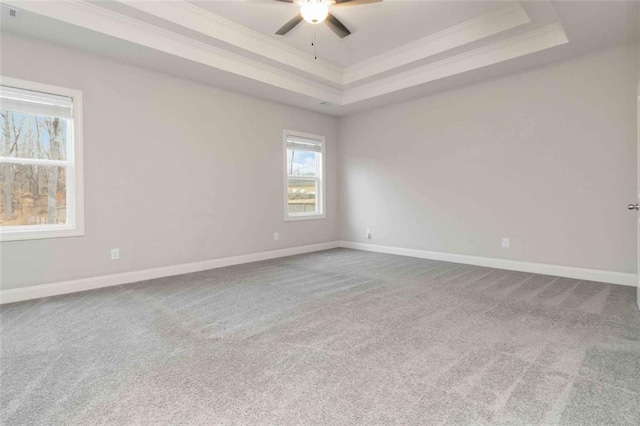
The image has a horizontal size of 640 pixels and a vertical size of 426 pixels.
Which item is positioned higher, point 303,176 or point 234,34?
point 234,34

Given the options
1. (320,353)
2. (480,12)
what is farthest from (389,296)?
(480,12)

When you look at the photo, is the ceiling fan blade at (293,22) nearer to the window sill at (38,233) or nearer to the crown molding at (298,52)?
the crown molding at (298,52)

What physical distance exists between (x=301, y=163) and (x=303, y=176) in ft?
0.77

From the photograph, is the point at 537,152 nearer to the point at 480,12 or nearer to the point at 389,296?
the point at 480,12

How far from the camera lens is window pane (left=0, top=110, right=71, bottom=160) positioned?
3238mm

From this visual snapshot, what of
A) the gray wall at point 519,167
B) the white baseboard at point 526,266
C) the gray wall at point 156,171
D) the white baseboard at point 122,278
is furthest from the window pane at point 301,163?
the white baseboard at point 526,266

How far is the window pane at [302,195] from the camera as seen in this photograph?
582 centimetres

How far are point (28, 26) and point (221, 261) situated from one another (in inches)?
126

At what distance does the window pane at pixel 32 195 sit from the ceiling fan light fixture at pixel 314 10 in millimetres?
2995

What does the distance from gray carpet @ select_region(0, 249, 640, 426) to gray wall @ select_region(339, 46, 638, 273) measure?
75 centimetres

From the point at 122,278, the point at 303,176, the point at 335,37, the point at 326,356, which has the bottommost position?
the point at 326,356

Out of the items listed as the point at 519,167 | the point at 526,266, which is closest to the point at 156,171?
the point at 519,167

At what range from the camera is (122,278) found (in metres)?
3.84

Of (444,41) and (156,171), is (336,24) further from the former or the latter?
(156,171)
